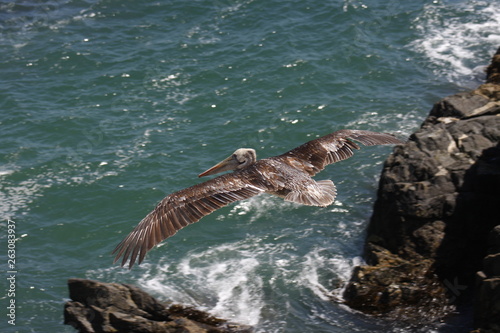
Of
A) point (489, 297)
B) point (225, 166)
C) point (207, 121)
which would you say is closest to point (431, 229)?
point (489, 297)

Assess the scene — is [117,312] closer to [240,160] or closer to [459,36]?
[240,160]

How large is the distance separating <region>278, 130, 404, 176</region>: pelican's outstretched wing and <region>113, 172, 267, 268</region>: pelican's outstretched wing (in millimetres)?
1058

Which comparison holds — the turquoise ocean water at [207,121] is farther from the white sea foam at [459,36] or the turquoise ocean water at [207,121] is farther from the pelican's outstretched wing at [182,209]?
the pelican's outstretched wing at [182,209]

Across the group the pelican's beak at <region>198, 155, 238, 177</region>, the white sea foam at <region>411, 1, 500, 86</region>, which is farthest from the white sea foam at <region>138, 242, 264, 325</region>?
the white sea foam at <region>411, 1, 500, 86</region>

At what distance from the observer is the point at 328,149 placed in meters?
11.1

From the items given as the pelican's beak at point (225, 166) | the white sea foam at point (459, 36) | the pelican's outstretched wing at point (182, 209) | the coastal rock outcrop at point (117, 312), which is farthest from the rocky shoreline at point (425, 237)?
the white sea foam at point (459, 36)

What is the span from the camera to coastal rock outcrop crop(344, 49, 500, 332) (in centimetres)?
1000

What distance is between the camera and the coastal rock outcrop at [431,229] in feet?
32.8

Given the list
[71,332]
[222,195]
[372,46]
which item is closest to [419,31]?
[372,46]

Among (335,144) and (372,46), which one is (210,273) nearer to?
(335,144)

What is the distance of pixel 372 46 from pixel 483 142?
914cm

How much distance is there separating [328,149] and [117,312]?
14.0ft

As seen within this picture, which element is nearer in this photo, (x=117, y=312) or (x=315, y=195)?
(x=117, y=312)

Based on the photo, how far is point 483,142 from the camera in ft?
35.4
